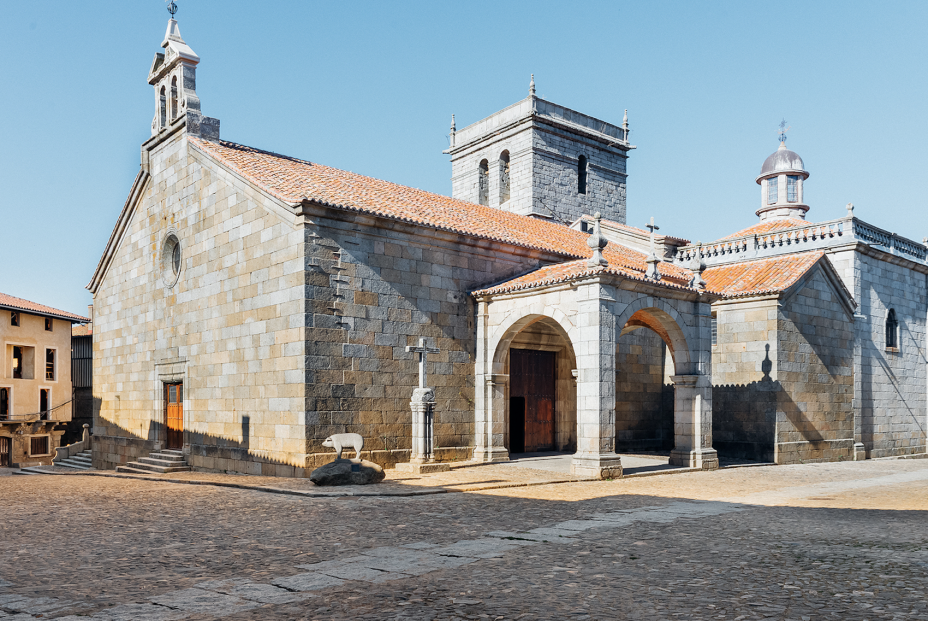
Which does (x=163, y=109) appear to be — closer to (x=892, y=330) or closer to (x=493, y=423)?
(x=493, y=423)

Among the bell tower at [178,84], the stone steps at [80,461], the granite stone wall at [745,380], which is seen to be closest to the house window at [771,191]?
the granite stone wall at [745,380]

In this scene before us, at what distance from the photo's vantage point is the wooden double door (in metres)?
19.5

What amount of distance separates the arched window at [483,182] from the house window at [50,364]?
23438mm

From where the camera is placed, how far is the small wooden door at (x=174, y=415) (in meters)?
18.4

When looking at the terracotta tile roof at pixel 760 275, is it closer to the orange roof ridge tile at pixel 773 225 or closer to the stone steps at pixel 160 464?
the orange roof ridge tile at pixel 773 225

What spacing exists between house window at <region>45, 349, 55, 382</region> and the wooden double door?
28015mm

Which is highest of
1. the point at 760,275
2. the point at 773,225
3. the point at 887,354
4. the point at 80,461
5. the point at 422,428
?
the point at 773,225

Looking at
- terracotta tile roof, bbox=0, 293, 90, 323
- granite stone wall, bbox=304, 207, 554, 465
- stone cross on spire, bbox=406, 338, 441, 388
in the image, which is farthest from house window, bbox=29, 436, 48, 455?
stone cross on spire, bbox=406, 338, 441, 388

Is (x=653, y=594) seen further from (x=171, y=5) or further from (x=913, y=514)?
(x=171, y=5)

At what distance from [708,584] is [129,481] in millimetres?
13092

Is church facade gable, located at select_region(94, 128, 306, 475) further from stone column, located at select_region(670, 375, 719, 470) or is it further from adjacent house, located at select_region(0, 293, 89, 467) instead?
adjacent house, located at select_region(0, 293, 89, 467)

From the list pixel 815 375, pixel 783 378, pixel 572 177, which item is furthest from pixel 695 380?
pixel 572 177

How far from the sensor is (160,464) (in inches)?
696

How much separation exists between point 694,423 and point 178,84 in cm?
1521
